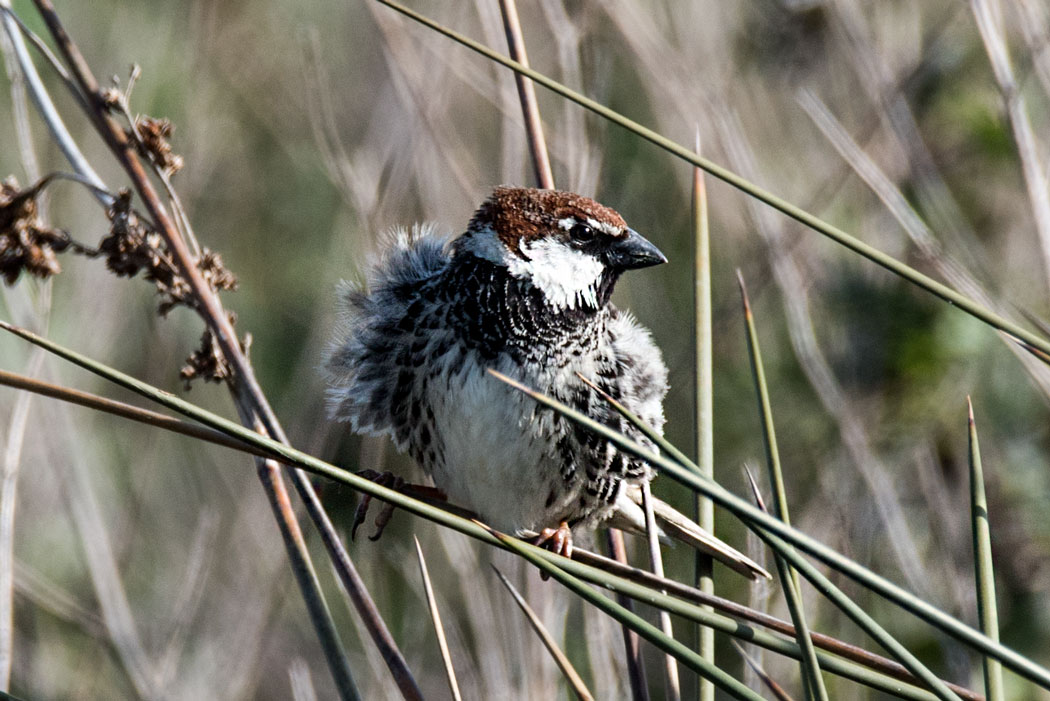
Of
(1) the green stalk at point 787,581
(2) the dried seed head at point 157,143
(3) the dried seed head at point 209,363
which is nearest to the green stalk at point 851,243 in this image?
(1) the green stalk at point 787,581

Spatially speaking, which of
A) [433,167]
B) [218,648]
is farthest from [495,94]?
[218,648]

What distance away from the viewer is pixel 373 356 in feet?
8.15

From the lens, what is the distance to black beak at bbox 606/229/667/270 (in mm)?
2391

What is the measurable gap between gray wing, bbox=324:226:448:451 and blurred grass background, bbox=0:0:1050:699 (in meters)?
0.48

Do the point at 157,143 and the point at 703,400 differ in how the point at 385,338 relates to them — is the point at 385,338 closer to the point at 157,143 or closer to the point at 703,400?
the point at 157,143

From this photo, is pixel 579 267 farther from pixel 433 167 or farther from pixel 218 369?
pixel 433 167

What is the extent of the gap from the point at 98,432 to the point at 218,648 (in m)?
1.06

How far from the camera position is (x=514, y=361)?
90.4 inches

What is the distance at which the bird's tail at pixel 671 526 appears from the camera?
73.4 inches

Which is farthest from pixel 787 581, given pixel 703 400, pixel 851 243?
pixel 851 243

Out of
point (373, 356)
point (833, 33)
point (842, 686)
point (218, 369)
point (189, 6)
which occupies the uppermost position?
point (833, 33)

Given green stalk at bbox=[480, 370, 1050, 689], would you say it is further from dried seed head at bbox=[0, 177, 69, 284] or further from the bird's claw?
the bird's claw

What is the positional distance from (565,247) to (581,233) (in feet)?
0.16

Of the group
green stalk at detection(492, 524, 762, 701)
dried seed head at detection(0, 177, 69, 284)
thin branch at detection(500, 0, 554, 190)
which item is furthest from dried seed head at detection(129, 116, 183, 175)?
green stalk at detection(492, 524, 762, 701)
